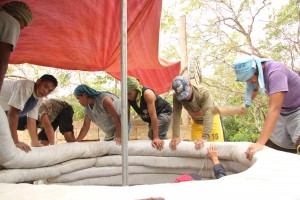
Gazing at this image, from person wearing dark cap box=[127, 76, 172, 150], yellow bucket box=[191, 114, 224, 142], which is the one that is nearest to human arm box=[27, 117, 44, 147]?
person wearing dark cap box=[127, 76, 172, 150]

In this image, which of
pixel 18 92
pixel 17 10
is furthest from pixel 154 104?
pixel 17 10

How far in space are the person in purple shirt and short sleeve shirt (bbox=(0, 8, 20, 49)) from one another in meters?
1.48

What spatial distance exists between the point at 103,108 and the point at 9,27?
144 centimetres

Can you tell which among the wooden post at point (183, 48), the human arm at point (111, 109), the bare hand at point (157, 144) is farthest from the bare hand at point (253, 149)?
the wooden post at point (183, 48)

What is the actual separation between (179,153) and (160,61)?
1741 mm

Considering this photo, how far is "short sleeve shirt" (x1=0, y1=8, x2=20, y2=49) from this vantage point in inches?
72.0

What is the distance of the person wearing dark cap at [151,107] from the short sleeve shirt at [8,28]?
1.18 metres

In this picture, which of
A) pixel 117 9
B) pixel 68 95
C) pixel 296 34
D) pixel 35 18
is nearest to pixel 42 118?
pixel 35 18

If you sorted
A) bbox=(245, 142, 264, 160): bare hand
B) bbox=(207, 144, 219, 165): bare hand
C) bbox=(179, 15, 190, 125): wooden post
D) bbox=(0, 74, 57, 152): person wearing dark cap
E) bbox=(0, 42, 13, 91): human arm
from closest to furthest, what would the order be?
bbox=(0, 42, 13, 91): human arm
bbox=(245, 142, 264, 160): bare hand
bbox=(0, 74, 57, 152): person wearing dark cap
bbox=(207, 144, 219, 165): bare hand
bbox=(179, 15, 190, 125): wooden post

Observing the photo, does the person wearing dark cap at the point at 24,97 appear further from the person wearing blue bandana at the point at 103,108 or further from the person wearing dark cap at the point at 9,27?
the person wearing dark cap at the point at 9,27

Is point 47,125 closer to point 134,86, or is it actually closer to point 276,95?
point 134,86

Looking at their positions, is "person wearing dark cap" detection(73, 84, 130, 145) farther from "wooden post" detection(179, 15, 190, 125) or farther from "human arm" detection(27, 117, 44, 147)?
"wooden post" detection(179, 15, 190, 125)

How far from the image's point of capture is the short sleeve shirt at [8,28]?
183 cm

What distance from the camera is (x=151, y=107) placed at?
295 centimetres
